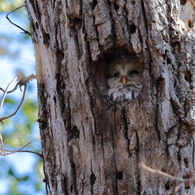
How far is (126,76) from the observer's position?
3.60m

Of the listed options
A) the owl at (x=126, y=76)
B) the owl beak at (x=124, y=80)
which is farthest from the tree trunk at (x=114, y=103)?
the owl beak at (x=124, y=80)

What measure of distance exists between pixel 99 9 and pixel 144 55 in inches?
19.2

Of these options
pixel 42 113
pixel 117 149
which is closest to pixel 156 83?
pixel 117 149

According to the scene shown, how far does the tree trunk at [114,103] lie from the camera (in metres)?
2.34

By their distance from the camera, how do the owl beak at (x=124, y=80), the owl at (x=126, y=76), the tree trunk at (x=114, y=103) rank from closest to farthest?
1. the tree trunk at (x=114, y=103)
2. the owl at (x=126, y=76)
3. the owl beak at (x=124, y=80)

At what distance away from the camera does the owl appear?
3307mm

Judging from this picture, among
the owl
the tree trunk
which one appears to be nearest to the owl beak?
the owl

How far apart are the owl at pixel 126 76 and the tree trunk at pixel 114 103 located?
48 centimetres

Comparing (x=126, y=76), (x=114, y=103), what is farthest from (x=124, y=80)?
(x=114, y=103)

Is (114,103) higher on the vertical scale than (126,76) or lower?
lower

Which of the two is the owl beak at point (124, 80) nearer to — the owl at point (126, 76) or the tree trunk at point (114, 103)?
the owl at point (126, 76)

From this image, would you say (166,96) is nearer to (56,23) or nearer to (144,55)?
(144,55)

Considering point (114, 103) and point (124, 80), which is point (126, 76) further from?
point (114, 103)

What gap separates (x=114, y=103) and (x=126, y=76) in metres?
1.07
